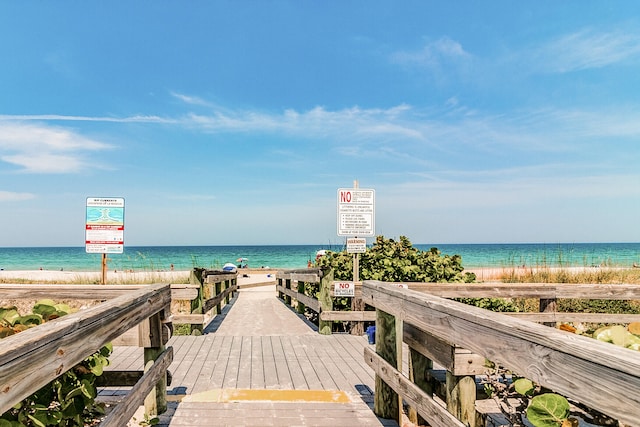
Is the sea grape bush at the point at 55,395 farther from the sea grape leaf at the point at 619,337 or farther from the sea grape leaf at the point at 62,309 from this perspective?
the sea grape leaf at the point at 619,337

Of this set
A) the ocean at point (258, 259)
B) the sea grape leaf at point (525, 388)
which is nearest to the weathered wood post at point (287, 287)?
the ocean at point (258, 259)

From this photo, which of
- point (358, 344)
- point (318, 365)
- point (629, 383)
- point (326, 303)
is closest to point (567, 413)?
point (629, 383)

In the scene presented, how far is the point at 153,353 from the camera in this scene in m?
3.85

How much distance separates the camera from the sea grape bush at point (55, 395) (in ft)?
7.47

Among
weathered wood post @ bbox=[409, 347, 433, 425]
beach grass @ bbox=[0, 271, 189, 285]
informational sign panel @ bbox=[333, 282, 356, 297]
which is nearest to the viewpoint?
weathered wood post @ bbox=[409, 347, 433, 425]

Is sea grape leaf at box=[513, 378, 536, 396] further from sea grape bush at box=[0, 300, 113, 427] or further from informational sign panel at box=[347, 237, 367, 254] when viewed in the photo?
informational sign panel at box=[347, 237, 367, 254]

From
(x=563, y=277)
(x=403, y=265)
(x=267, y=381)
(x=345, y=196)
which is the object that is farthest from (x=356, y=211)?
(x=563, y=277)

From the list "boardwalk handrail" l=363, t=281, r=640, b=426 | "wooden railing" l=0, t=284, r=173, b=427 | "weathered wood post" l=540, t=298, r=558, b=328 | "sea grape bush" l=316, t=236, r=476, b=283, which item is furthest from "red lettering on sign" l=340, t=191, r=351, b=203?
"boardwalk handrail" l=363, t=281, r=640, b=426

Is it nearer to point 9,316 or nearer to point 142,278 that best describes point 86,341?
point 9,316

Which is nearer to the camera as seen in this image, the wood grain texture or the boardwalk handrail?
the boardwalk handrail

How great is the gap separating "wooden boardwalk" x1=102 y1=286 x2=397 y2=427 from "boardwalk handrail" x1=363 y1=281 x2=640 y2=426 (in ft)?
2.99

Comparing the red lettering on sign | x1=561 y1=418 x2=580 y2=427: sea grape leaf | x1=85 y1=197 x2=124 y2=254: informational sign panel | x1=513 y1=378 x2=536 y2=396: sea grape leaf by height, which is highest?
the red lettering on sign

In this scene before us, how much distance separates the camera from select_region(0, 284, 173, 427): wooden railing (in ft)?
5.26

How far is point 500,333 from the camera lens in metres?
2.09
